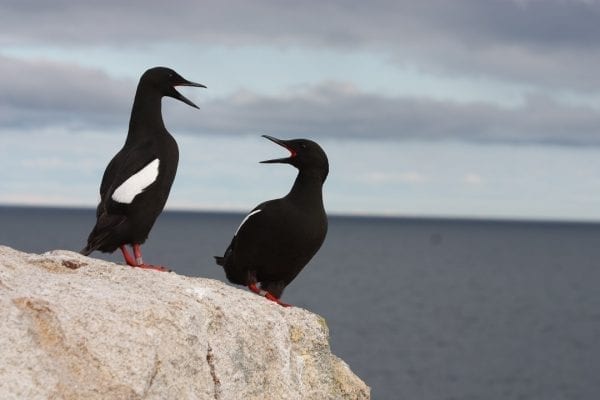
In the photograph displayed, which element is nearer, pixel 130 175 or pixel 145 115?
pixel 130 175

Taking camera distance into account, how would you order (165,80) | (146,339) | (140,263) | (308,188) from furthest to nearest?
(165,80) < (308,188) < (140,263) < (146,339)

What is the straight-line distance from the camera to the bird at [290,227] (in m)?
9.80

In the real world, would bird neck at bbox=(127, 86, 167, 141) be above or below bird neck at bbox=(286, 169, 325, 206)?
above

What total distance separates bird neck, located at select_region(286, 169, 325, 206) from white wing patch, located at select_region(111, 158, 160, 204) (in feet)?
4.90

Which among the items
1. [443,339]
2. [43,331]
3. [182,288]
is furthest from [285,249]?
[443,339]

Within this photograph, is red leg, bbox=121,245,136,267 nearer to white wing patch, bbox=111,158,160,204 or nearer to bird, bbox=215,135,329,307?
white wing patch, bbox=111,158,160,204

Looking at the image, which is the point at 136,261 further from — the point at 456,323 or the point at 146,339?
the point at 456,323

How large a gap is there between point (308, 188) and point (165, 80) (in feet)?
7.06

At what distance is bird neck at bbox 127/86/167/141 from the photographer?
33.8 ft

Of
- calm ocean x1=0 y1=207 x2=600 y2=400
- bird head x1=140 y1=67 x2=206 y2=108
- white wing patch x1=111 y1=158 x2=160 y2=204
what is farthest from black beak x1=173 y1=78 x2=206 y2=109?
calm ocean x1=0 y1=207 x2=600 y2=400

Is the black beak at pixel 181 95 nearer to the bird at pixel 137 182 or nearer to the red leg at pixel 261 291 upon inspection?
the bird at pixel 137 182

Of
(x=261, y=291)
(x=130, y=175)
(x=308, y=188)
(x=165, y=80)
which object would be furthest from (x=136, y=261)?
(x=165, y=80)

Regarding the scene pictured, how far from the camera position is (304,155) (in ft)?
32.2

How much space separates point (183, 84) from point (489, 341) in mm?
70799
